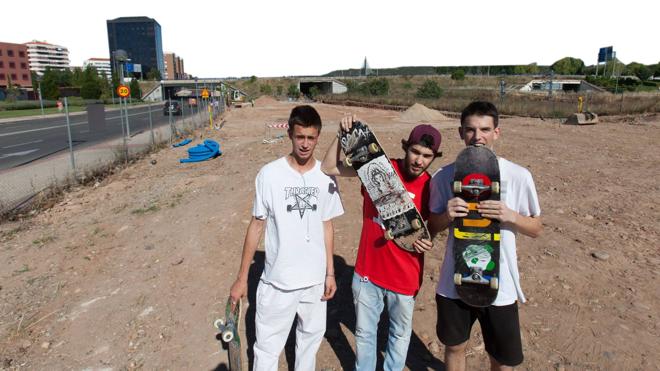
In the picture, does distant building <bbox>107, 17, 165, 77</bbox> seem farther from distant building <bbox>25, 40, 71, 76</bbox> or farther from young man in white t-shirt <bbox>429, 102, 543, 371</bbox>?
young man in white t-shirt <bbox>429, 102, 543, 371</bbox>

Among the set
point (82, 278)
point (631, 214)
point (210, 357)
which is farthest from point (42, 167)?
point (631, 214)

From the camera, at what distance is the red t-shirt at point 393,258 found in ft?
8.19

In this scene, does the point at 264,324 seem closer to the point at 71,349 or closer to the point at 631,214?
the point at 71,349

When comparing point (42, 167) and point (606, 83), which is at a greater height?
point (606, 83)

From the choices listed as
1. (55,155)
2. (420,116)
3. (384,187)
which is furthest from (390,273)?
(420,116)

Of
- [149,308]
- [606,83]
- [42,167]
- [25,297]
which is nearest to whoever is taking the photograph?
[149,308]

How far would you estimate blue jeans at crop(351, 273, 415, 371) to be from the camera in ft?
8.31

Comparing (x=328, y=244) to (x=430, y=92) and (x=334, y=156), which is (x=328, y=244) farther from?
(x=430, y=92)

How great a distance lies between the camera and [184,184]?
9148mm

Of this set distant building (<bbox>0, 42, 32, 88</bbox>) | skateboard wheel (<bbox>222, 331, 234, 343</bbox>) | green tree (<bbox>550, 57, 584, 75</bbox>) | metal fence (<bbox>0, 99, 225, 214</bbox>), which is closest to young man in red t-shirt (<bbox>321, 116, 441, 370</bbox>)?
skateboard wheel (<bbox>222, 331, 234, 343</bbox>)

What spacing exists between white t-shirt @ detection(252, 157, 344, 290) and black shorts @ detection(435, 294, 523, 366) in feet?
2.65

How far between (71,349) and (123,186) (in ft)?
22.4

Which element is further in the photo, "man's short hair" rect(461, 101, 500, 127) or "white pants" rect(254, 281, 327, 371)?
Answer: "white pants" rect(254, 281, 327, 371)

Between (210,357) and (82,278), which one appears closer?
(210,357)
